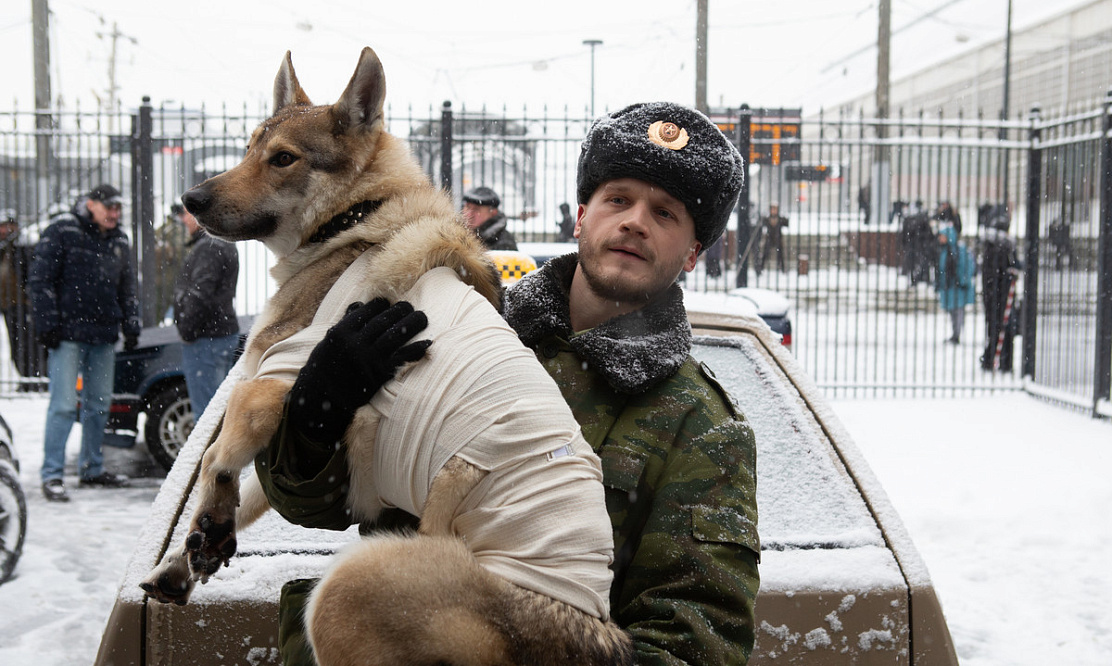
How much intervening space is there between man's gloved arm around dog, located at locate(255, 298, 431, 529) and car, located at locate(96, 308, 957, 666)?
0.50 meters

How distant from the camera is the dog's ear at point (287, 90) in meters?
2.36

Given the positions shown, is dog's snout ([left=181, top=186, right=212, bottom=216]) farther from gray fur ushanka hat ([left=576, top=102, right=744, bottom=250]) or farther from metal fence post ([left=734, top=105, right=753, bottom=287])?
metal fence post ([left=734, top=105, right=753, bottom=287])

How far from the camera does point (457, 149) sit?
36.8 feet

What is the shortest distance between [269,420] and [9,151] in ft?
41.9

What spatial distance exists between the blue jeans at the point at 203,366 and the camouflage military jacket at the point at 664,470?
18.7 feet

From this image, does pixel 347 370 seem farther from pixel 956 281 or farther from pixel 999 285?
pixel 956 281

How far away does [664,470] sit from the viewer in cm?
172

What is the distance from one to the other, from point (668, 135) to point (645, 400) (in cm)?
57

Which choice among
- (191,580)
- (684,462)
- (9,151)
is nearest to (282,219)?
(191,580)

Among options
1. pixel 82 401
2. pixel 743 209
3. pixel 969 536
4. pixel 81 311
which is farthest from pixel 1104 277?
pixel 82 401

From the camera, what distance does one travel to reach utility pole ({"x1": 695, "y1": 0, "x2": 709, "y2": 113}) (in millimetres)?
14867

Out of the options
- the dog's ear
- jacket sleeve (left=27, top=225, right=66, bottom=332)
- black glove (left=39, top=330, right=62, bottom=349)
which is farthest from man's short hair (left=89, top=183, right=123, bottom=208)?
the dog's ear

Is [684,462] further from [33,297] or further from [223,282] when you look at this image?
[33,297]

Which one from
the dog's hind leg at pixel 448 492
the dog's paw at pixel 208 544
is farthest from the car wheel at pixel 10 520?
the dog's hind leg at pixel 448 492
